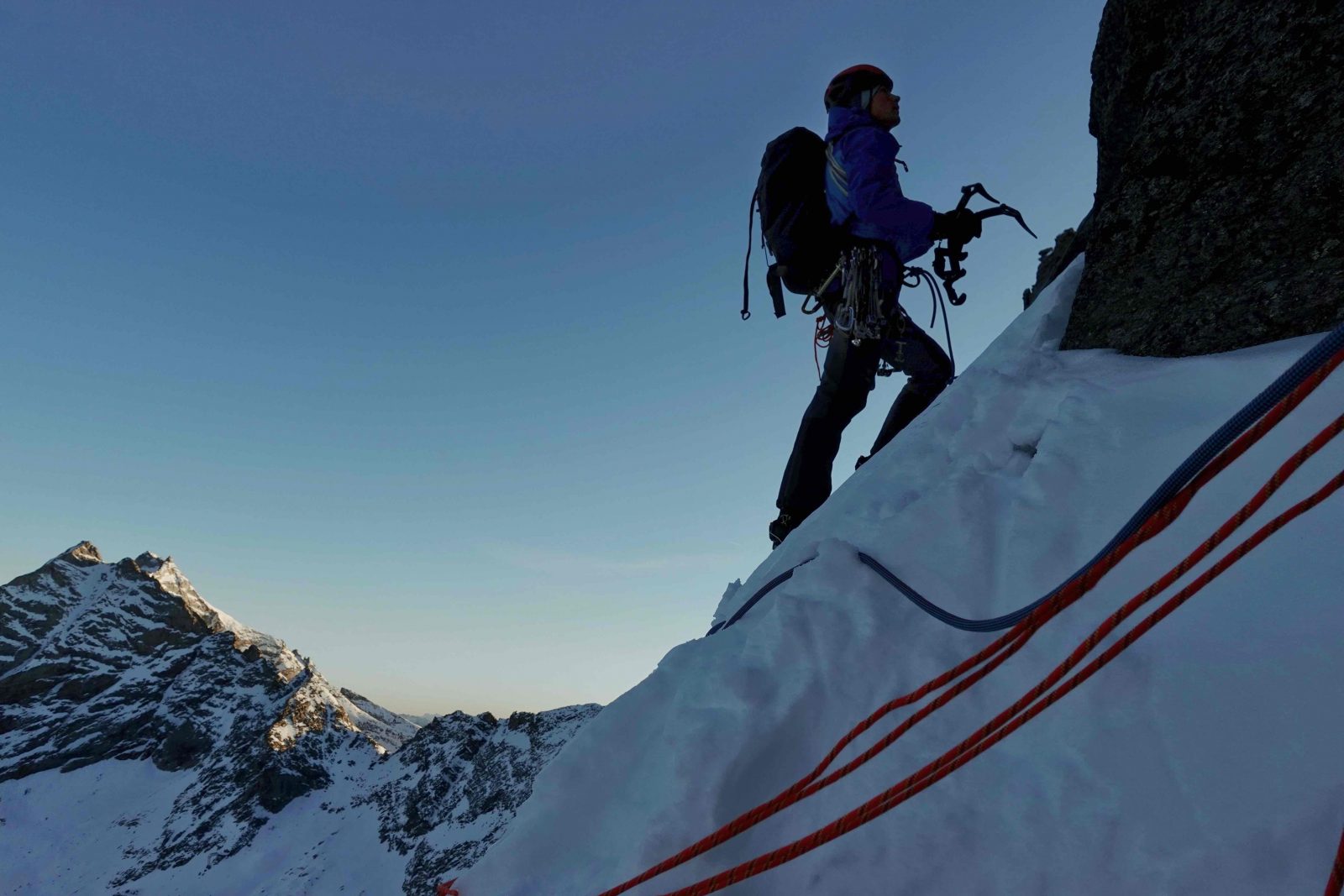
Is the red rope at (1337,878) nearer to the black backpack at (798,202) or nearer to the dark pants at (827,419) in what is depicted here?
the dark pants at (827,419)

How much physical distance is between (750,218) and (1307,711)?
4586 millimetres

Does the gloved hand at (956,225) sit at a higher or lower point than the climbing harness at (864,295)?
higher

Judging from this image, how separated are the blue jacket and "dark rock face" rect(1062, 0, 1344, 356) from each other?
1.08m

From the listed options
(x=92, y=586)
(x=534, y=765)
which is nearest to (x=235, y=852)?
(x=534, y=765)

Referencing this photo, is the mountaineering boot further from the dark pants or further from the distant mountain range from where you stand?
the distant mountain range

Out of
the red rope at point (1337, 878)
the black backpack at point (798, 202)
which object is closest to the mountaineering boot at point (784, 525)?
the black backpack at point (798, 202)

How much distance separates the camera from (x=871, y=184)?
4562 millimetres

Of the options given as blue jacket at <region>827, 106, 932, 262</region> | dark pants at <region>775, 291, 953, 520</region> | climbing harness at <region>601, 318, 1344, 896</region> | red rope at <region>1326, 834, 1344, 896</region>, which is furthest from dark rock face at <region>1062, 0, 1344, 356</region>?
red rope at <region>1326, 834, 1344, 896</region>

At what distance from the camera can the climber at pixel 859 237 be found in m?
4.60

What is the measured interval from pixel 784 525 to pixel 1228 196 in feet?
10.1

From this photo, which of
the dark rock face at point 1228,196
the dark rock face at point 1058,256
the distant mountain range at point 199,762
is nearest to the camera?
the dark rock face at point 1228,196

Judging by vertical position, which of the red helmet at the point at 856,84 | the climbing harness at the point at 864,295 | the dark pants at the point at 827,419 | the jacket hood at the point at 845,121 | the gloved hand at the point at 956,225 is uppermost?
the red helmet at the point at 856,84

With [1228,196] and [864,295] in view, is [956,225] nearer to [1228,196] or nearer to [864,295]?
[864,295]

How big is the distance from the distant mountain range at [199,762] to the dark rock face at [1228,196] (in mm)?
88036
